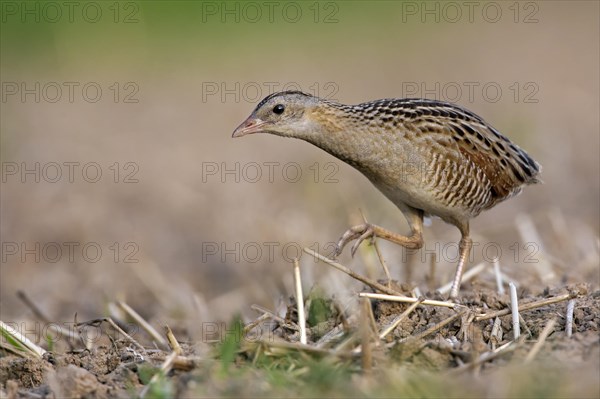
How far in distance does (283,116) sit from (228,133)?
23.4 ft

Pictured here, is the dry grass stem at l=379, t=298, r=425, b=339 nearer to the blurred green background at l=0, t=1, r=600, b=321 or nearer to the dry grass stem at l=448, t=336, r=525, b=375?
the dry grass stem at l=448, t=336, r=525, b=375

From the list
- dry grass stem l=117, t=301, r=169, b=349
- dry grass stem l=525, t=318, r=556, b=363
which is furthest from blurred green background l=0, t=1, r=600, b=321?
dry grass stem l=525, t=318, r=556, b=363

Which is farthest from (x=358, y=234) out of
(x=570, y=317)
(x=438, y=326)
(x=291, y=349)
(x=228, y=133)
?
(x=228, y=133)

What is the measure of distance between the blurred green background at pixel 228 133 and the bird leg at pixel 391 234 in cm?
61

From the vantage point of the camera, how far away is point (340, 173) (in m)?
11.7

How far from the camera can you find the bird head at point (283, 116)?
6199mm

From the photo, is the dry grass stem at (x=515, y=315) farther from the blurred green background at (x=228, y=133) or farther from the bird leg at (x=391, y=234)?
the blurred green background at (x=228, y=133)

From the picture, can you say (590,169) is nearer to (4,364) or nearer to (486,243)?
(486,243)

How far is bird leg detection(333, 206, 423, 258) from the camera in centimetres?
612

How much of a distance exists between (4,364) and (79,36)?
12.4 metres

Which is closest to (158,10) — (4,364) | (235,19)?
(235,19)

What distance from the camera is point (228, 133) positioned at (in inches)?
524

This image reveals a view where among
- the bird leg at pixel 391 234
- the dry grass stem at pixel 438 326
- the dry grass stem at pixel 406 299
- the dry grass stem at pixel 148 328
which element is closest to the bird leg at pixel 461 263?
the bird leg at pixel 391 234

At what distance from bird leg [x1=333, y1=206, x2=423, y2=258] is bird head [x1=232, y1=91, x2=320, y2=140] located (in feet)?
2.32
